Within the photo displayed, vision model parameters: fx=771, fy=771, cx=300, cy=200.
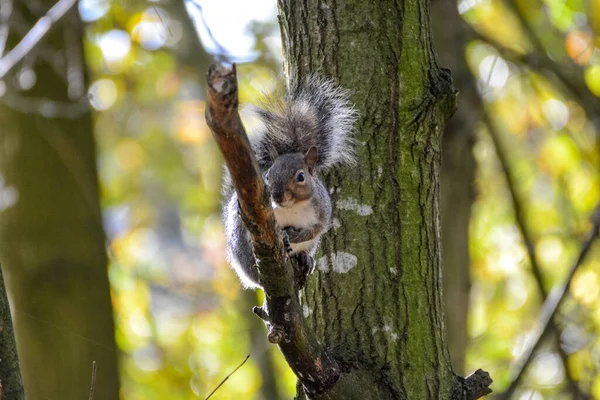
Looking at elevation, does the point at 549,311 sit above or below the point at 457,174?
below

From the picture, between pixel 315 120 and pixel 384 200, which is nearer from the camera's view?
pixel 384 200

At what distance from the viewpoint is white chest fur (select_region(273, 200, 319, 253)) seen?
7.47 ft

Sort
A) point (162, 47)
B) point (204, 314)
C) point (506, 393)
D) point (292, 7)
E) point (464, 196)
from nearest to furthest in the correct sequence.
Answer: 1. point (292, 7)
2. point (506, 393)
3. point (464, 196)
4. point (162, 47)
5. point (204, 314)

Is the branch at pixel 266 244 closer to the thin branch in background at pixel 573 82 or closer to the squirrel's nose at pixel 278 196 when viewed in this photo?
the squirrel's nose at pixel 278 196

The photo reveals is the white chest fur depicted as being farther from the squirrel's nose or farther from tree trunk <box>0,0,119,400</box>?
tree trunk <box>0,0,119,400</box>

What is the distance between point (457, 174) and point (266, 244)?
2.06m

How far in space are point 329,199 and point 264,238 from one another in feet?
2.61

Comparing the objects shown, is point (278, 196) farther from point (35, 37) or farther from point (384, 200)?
point (35, 37)

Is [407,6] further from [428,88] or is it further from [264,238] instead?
[264,238]

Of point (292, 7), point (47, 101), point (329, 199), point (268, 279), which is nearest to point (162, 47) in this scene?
point (47, 101)

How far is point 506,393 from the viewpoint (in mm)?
2762

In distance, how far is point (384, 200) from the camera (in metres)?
2.27

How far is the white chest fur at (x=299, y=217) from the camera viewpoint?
7.47 feet

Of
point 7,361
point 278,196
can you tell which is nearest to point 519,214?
point 278,196
